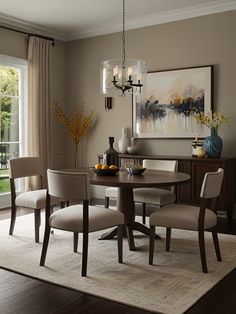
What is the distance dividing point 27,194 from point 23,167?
43 cm

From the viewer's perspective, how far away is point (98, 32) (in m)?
6.49

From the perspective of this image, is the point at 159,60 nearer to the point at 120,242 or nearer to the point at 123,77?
the point at 123,77

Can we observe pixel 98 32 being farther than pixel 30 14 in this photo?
Yes

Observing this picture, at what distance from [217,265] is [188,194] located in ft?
5.85

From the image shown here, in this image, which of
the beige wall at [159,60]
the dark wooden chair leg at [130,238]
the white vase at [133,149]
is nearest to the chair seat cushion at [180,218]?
the dark wooden chair leg at [130,238]

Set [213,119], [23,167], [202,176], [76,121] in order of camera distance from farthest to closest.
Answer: [76,121], [213,119], [202,176], [23,167]

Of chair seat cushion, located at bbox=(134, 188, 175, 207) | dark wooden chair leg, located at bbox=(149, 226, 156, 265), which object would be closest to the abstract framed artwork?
chair seat cushion, located at bbox=(134, 188, 175, 207)

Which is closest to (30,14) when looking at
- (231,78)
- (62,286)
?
(231,78)

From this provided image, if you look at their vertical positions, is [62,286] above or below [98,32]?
below


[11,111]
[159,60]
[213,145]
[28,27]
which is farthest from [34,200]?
[28,27]

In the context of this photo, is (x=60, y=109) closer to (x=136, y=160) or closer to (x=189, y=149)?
(x=136, y=160)

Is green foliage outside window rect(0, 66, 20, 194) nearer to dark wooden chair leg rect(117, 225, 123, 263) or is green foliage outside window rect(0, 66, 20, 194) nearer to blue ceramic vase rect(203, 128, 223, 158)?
blue ceramic vase rect(203, 128, 223, 158)

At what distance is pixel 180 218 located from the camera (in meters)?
3.33

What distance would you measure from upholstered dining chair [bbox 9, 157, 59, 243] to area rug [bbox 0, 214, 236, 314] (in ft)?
0.89
